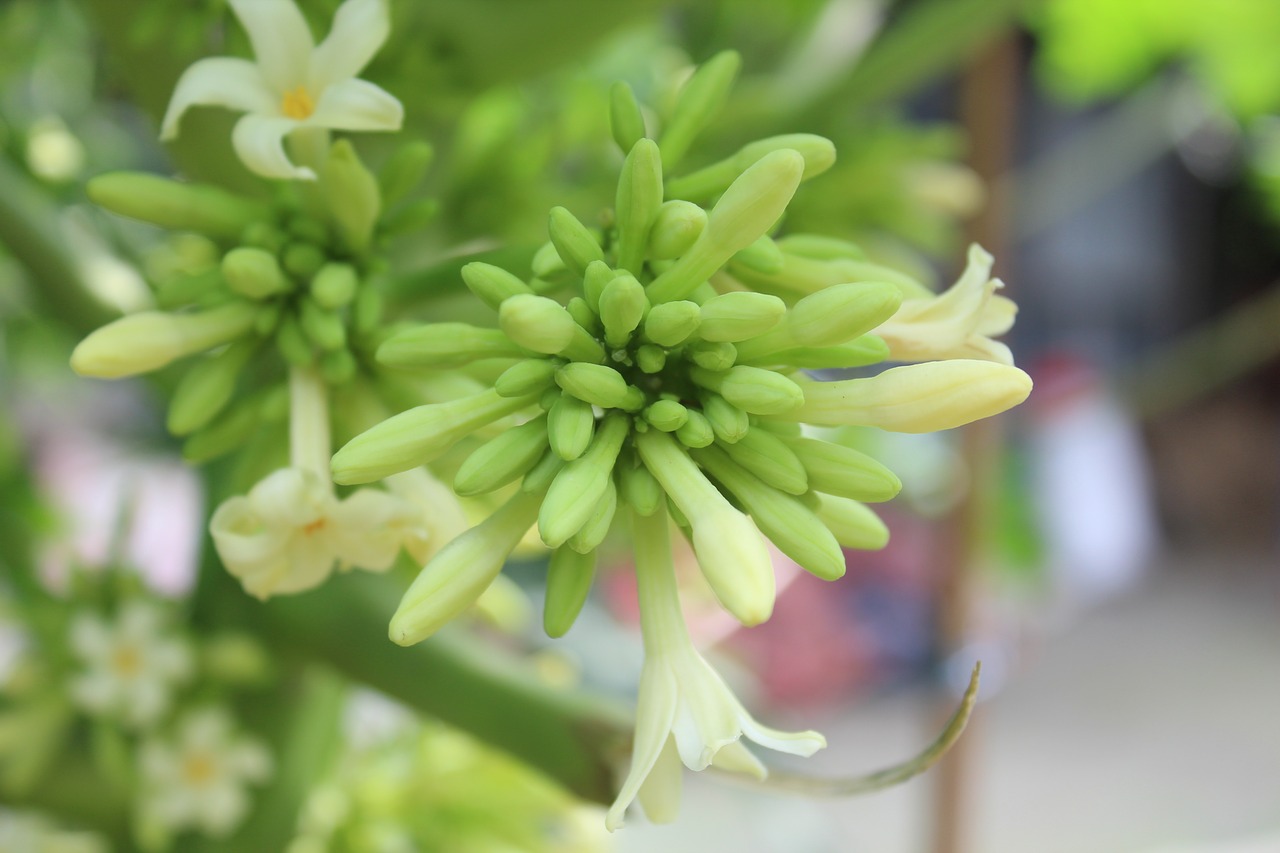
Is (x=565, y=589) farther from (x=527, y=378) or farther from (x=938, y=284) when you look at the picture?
(x=938, y=284)

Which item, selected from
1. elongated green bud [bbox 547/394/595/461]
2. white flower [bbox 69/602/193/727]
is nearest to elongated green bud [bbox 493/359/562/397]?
elongated green bud [bbox 547/394/595/461]

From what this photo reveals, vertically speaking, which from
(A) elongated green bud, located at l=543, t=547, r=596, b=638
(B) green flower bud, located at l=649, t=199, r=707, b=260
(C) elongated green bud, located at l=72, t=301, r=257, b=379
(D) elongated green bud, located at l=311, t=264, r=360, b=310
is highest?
(B) green flower bud, located at l=649, t=199, r=707, b=260

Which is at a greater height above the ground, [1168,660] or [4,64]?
[4,64]

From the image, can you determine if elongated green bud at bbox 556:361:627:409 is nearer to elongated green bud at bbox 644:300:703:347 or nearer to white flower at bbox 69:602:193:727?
elongated green bud at bbox 644:300:703:347

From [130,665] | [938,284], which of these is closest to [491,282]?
[130,665]

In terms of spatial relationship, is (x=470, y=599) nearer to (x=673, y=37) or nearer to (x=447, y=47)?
(x=447, y=47)

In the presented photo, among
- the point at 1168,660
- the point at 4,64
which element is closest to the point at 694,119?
the point at 4,64

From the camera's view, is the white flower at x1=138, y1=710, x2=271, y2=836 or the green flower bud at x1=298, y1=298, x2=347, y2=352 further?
the white flower at x1=138, y1=710, x2=271, y2=836
